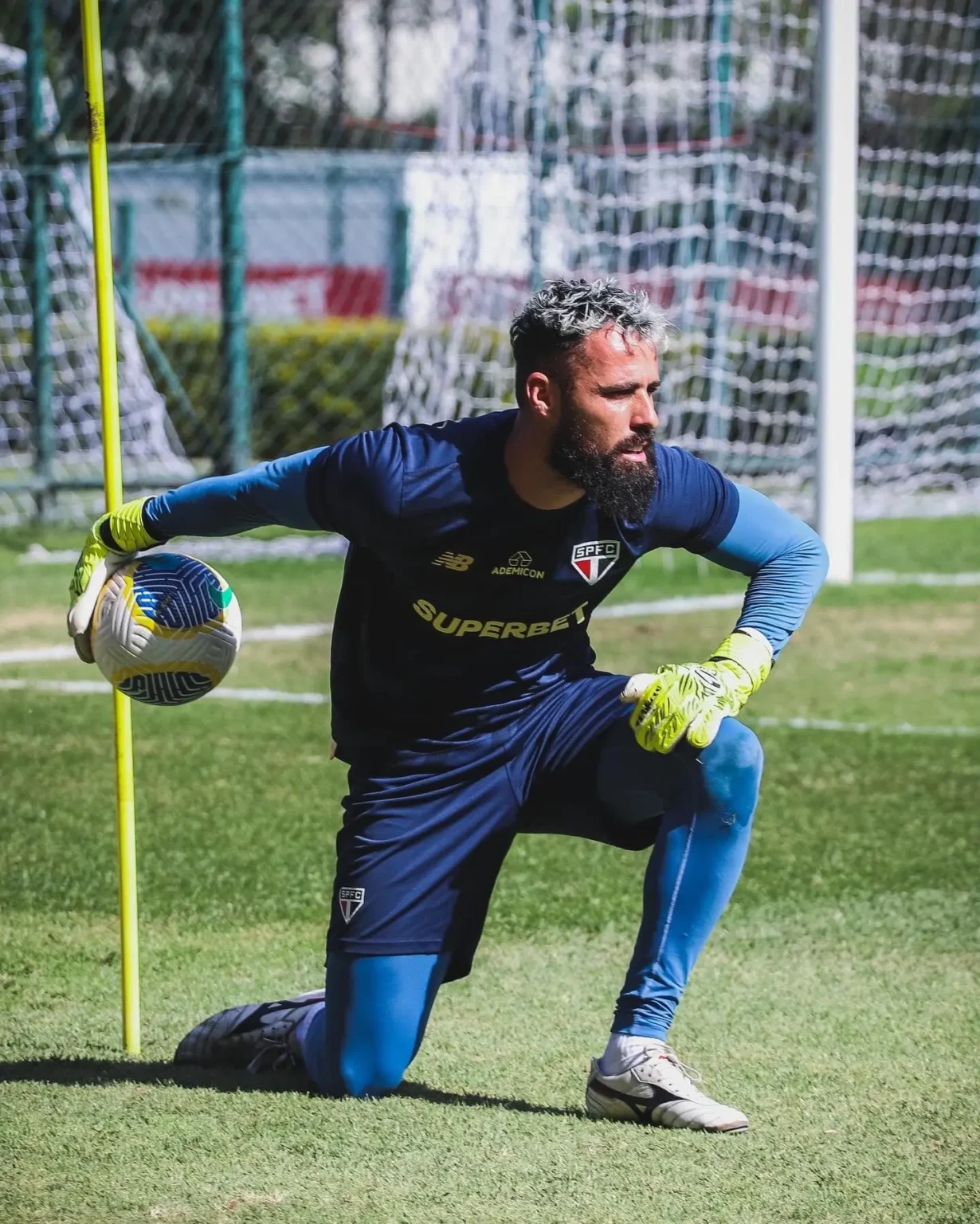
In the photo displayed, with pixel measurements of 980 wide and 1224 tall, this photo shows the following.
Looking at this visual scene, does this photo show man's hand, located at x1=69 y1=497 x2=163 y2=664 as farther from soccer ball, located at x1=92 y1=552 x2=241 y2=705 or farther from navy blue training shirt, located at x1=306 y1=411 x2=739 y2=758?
navy blue training shirt, located at x1=306 y1=411 x2=739 y2=758

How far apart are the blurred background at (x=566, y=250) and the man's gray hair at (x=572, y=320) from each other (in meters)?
7.83

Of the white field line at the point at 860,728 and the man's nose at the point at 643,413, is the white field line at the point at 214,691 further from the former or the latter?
the man's nose at the point at 643,413

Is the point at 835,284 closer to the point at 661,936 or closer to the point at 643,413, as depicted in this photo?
the point at 643,413

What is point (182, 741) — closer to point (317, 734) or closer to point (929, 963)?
point (317, 734)

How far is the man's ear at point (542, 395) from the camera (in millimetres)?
3746

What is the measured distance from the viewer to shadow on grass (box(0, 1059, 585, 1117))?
12.6ft

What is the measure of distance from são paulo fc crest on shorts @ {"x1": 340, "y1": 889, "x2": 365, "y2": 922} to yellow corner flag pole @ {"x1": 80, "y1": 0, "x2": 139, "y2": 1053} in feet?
1.55

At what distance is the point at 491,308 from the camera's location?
45.5ft

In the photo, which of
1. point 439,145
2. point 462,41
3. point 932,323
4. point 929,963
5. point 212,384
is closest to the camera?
point 929,963

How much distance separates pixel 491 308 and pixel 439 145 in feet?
4.06

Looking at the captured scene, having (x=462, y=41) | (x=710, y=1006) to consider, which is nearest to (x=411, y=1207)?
(x=710, y=1006)

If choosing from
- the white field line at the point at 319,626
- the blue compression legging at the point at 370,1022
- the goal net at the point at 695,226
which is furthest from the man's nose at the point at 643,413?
the goal net at the point at 695,226

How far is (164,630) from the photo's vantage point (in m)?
3.89

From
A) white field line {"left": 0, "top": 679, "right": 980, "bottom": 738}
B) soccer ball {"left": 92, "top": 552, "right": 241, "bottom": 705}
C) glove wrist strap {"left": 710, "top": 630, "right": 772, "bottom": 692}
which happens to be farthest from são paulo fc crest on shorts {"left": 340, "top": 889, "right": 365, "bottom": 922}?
white field line {"left": 0, "top": 679, "right": 980, "bottom": 738}
